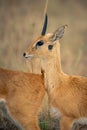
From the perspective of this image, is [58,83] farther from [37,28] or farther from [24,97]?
[37,28]

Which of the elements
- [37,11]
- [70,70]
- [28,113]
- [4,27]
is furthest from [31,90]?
[37,11]

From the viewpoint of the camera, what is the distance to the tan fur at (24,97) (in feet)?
29.7

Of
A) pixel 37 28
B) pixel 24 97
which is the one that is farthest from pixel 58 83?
pixel 37 28

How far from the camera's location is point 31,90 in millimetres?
9156

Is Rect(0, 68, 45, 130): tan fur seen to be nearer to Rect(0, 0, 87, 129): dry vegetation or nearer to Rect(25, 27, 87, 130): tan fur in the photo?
Rect(25, 27, 87, 130): tan fur

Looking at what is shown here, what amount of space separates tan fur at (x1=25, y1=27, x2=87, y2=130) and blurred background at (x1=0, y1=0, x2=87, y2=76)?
82.1 inches

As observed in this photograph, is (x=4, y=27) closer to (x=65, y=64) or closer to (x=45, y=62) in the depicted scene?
(x=65, y=64)

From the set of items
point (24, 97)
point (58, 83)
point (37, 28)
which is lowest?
point (24, 97)

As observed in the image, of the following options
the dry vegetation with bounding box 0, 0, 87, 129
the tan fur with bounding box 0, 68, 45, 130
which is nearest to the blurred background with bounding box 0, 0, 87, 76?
the dry vegetation with bounding box 0, 0, 87, 129

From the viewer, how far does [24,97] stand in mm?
9086

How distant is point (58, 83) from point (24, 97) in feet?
1.53

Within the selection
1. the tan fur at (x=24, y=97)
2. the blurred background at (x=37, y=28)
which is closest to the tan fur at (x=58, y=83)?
the tan fur at (x=24, y=97)

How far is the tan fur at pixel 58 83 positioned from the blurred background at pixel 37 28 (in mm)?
2085

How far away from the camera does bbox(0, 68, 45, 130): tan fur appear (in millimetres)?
9062
